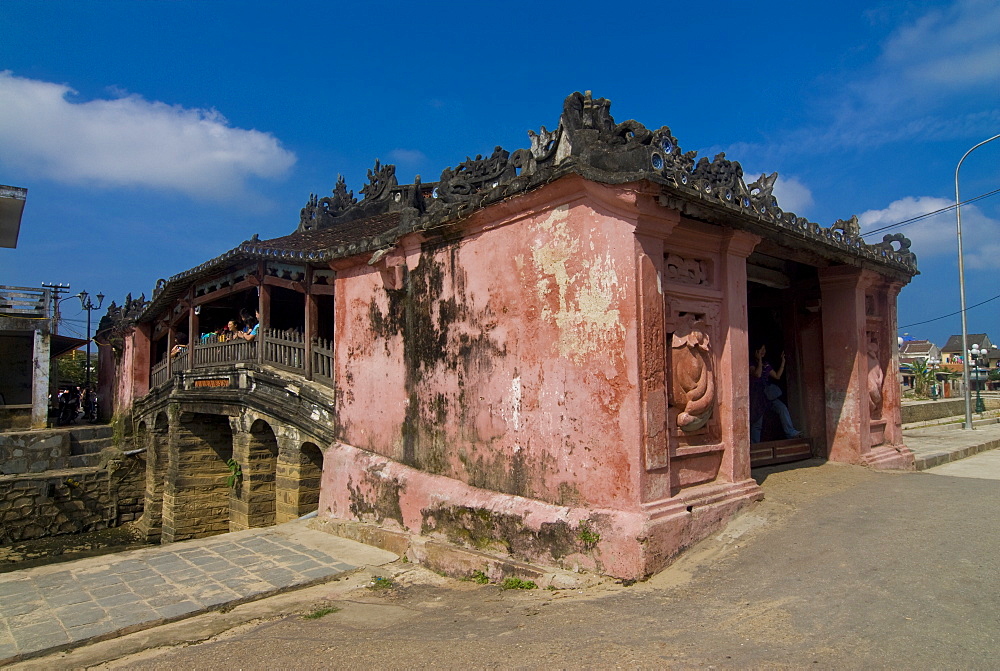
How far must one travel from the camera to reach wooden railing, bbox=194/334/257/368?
11859 millimetres

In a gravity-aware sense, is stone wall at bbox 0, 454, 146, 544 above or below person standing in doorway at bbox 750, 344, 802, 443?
below

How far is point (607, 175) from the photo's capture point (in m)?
4.62

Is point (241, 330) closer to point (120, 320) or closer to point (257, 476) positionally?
point (257, 476)

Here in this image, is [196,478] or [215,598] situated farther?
[196,478]

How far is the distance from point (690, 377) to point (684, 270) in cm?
93

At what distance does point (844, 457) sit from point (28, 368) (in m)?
26.5

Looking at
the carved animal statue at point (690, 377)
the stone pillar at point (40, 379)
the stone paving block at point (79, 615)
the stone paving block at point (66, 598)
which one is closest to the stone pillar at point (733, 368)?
the carved animal statue at point (690, 377)

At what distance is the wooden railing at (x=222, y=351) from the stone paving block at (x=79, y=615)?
699 centimetres

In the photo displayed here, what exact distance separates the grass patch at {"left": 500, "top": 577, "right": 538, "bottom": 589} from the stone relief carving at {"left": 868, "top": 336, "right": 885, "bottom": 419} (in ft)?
17.8

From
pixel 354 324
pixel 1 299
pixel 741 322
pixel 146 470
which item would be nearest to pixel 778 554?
pixel 741 322

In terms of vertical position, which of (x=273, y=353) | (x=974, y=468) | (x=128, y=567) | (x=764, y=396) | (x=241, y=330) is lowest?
(x=128, y=567)

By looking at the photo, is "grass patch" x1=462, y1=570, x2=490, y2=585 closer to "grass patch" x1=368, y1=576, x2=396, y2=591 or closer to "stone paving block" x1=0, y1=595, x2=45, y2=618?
"grass patch" x1=368, y1=576, x2=396, y2=591

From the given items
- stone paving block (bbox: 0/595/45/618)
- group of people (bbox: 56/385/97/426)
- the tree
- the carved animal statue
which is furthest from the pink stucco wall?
the tree

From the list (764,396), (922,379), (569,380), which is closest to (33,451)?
(569,380)
